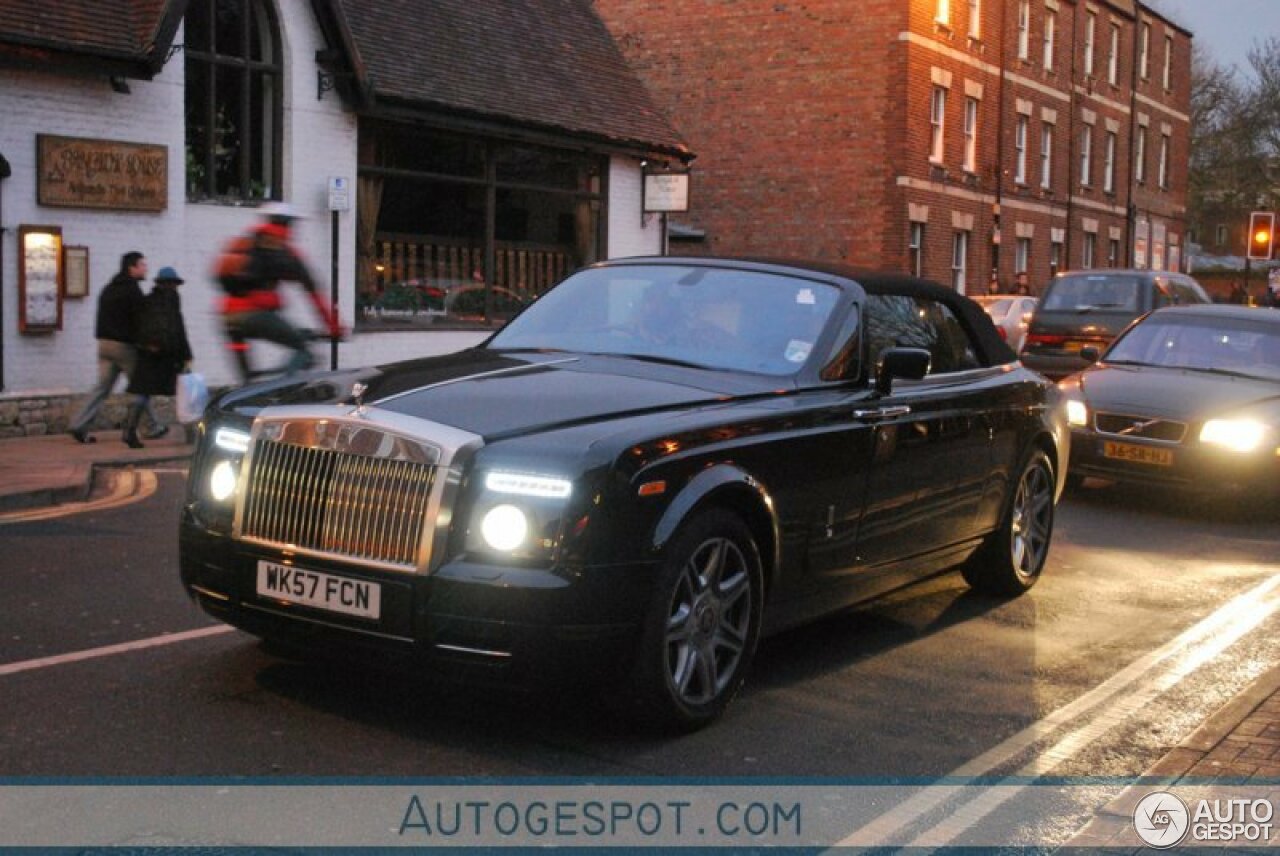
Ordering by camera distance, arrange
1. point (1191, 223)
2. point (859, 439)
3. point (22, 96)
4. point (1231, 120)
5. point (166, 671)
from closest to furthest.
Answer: point (166, 671) → point (859, 439) → point (22, 96) → point (1231, 120) → point (1191, 223)

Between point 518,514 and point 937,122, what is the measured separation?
30669 millimetres

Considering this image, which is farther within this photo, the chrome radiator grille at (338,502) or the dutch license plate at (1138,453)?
the dutch license plate at (1138,453)

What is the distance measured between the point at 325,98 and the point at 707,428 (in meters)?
14.6

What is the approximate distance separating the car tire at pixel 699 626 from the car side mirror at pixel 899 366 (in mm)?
1220

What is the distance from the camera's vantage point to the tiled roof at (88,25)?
587 inches

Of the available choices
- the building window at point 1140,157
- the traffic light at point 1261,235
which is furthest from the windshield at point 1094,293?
the building window at point 1140,157

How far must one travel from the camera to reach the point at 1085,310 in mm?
21094

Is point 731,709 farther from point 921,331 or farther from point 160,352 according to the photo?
point 160,352

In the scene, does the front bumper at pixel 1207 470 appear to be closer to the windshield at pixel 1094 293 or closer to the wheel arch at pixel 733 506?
the wheel arch at pixel 733 506

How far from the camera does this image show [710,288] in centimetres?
675

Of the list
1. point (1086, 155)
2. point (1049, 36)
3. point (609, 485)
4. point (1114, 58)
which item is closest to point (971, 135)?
point (1049, 36)

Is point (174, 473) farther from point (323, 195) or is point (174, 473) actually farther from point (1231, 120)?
point (1231, 120)

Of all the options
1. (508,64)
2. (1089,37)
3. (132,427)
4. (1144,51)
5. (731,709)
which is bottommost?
(731,709)

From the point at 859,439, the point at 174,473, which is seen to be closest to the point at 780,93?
the point at 174,473
